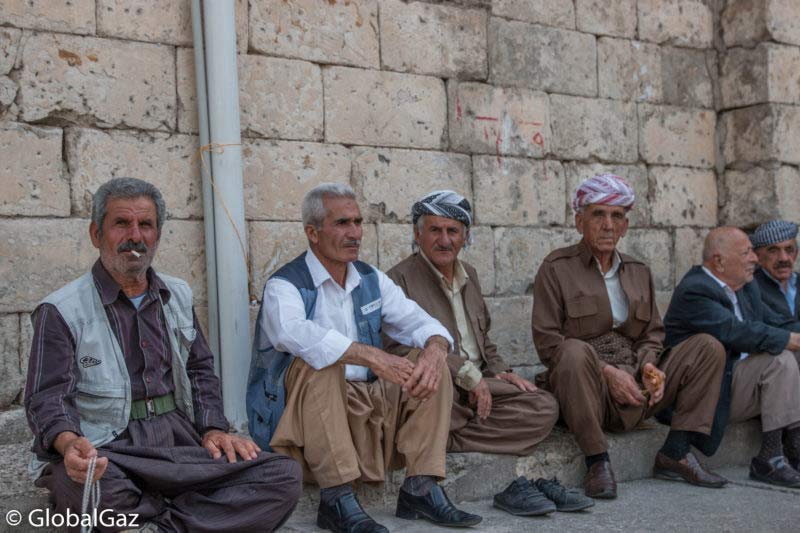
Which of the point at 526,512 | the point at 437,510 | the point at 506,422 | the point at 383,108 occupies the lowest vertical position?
the point at 526,512

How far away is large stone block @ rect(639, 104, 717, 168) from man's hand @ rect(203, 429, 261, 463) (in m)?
4.64

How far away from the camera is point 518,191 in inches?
271

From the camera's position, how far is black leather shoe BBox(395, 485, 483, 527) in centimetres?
436

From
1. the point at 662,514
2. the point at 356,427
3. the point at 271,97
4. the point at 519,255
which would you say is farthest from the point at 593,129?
the point at 356,427

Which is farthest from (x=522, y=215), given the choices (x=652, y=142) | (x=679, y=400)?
(x=679, y=400)

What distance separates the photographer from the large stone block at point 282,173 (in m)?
5.73

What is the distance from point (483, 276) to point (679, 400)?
1661 millimetres

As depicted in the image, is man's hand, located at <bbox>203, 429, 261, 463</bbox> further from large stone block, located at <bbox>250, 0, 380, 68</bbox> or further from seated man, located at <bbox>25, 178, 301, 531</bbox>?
large stone block, located at <bbox>250, 0, 380, 68</bbox>

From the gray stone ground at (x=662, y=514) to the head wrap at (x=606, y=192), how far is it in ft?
5.30

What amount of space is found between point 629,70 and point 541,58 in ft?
2.81

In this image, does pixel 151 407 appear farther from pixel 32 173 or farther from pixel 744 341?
pixel 744 341

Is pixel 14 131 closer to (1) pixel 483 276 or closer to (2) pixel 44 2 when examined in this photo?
(2) pixel 44 2

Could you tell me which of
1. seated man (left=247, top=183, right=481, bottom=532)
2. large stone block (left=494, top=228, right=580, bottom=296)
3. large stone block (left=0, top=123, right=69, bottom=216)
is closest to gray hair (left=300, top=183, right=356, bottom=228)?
seated man (left=247, top=183, right=481, bottom=532)

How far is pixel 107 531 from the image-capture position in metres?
3.48
